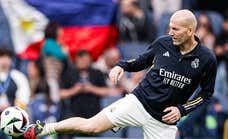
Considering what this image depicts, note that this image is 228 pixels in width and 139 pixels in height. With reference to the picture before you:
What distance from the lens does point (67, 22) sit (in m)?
17.5

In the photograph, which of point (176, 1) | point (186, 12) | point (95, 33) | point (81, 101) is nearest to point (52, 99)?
point (81, 101)

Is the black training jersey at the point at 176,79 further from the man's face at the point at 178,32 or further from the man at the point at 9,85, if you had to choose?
the man at the point at 9,85

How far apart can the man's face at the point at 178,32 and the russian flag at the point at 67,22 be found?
5276mm

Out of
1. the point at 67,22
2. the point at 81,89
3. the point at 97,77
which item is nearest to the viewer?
the point at 81,89

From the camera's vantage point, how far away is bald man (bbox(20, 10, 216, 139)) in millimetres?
12188

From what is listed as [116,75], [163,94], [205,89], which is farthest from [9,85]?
[205,89]

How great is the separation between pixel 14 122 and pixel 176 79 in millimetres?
1876

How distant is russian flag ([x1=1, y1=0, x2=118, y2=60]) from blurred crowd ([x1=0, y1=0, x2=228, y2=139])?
18 cm

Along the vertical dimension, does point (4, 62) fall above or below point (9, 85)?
above

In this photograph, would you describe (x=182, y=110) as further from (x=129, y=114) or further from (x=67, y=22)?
(x=67, y=22)

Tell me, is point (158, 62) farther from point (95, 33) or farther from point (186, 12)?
point (95, 33)

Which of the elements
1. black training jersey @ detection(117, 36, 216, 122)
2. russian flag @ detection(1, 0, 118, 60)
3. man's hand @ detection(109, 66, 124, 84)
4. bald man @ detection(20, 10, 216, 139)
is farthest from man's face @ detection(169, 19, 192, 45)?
russian flag @ detection(1, 0, 118, 60)

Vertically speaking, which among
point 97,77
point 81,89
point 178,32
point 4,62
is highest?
point 178,32

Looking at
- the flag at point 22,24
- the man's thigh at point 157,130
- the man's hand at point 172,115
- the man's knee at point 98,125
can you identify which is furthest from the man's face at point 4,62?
the man's hand at point 172,115
